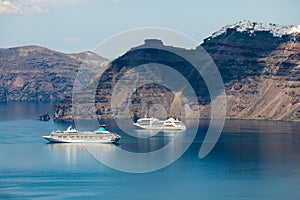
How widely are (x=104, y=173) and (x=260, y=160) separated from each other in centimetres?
2368

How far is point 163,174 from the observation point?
8794 cm

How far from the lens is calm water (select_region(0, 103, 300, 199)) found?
76.2 meters

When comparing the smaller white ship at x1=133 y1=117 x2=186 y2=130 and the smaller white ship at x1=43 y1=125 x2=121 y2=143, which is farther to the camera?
the smaller white ship at x1=133 y1=117 x2=186 y2=130

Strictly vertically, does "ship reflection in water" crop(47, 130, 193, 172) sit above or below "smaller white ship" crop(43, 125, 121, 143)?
below

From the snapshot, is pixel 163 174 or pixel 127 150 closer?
pixel 163 174

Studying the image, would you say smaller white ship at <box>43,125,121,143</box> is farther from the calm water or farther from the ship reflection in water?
the calm water

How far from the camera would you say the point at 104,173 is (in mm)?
88438

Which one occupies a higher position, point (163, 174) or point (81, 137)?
point (81, 137)

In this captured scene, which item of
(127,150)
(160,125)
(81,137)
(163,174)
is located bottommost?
(163,174)

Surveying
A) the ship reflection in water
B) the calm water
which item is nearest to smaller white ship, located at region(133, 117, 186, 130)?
the ship reflection in water

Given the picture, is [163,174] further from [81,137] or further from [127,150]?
[81,137]

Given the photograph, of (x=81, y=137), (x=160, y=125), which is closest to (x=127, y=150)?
(x=81, y=137)

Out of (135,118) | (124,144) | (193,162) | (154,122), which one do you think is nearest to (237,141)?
(124,144)

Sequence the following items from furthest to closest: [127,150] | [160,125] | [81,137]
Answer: [160,125] < [81,137] < [127,150]
